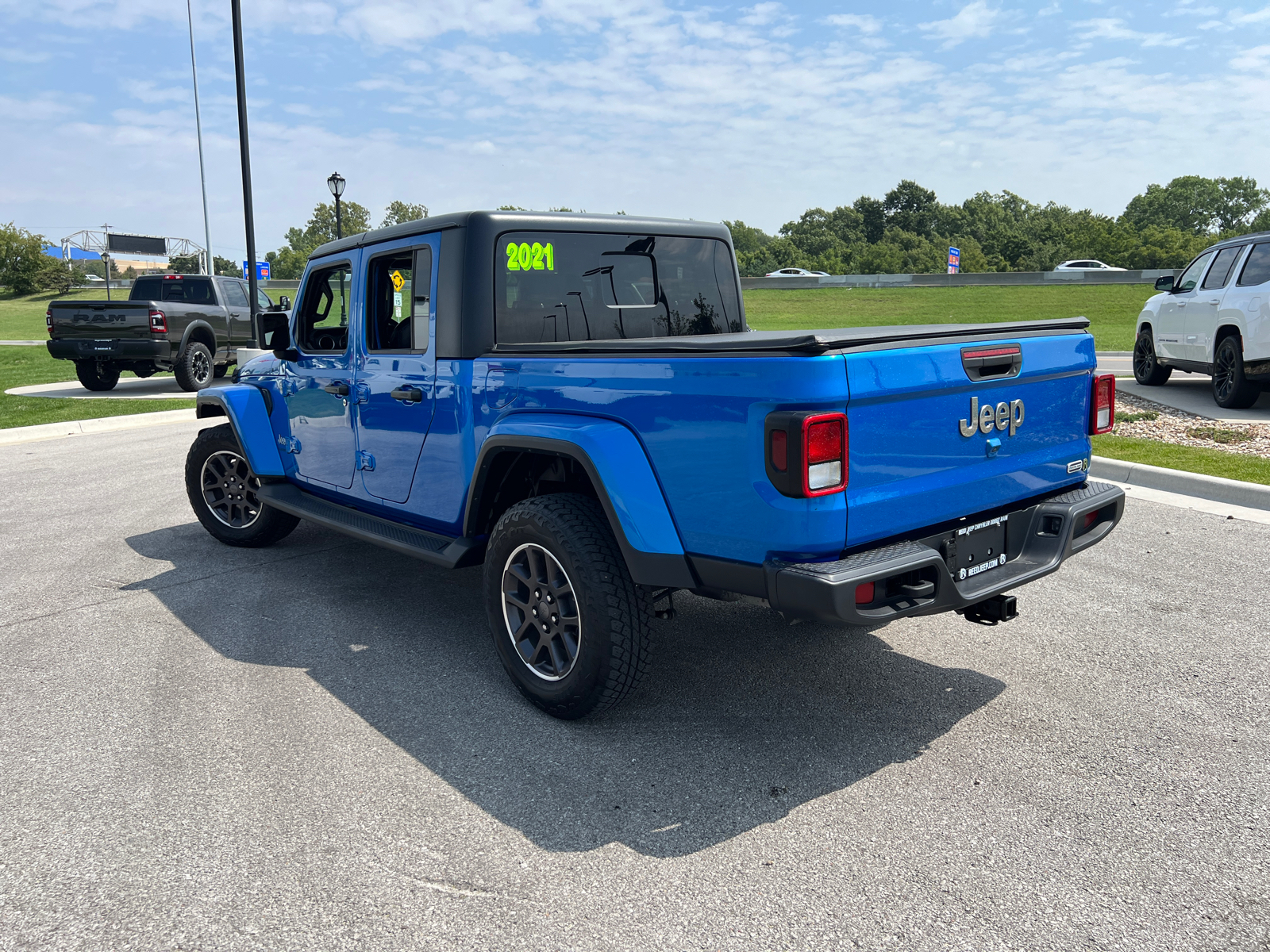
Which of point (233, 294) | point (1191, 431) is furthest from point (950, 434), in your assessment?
point (233, 294)

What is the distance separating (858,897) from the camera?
2.58 meters

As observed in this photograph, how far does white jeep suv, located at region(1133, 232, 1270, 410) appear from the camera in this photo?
10.5m

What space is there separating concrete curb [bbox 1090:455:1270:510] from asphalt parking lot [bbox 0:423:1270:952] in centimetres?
196

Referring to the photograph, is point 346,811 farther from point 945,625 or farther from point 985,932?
point 945,625

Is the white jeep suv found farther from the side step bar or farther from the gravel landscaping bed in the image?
the side step bar

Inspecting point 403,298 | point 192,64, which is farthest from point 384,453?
point 192,64

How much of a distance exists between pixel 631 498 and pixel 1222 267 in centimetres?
1118

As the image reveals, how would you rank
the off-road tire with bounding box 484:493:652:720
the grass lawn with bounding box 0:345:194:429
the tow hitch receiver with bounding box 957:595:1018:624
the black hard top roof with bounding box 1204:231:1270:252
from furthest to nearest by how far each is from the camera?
the grass lawn with bounding box 0:345:194:429, the black hard top roof with bounding box 1204:231:1270:252, the tow hitch receiver with bounding box 957:595:1018:624, the off-road tire with bounding box 484:493:652:720

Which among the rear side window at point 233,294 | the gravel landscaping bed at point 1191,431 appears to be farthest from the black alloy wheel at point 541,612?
the rear side window at point 233,294

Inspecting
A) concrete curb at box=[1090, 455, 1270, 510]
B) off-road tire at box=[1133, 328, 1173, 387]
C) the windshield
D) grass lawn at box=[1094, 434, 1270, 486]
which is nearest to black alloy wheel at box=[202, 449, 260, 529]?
the windshield

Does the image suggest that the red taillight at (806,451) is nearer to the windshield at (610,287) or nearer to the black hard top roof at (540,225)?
the windshield at (610,287)

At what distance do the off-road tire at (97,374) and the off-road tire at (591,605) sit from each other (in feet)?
53.1

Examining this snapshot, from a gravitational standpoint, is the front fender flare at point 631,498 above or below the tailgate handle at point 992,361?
below

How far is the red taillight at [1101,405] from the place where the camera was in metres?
4.04
